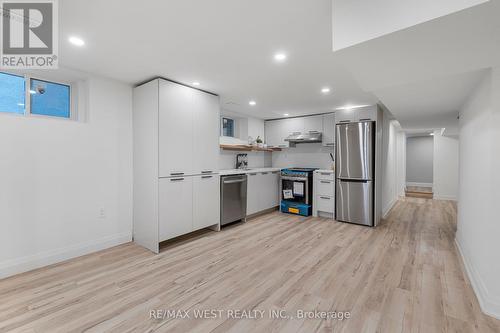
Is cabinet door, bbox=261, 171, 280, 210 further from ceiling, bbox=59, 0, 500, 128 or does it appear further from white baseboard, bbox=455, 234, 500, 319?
white baseboard, bbox=455, 234, 500, 319

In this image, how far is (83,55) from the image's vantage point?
7.75ft

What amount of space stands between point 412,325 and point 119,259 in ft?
9.78

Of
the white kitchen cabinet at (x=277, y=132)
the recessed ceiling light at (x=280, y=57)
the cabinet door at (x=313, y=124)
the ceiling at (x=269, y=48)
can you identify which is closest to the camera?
the ceiling at (x=269, y=48)

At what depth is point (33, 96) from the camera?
266 centimetres

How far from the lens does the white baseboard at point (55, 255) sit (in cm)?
233

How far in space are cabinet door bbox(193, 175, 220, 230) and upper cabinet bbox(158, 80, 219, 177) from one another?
16 centimetres

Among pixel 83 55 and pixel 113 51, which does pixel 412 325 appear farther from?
pixel 83 55

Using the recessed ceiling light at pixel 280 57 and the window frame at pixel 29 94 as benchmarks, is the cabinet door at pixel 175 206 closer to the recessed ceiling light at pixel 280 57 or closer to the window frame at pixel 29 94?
the window frame at pixel 29 94

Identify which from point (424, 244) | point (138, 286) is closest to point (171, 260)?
point (138, 286)

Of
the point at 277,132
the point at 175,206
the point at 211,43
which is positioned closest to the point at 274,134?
the point at 277,132

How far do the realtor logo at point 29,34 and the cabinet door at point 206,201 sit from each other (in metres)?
2.12

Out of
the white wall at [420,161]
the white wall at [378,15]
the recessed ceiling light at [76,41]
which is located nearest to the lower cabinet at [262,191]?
the recessed ceiling light at [76,41]

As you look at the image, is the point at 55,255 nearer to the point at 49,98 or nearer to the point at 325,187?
the point at 49,98

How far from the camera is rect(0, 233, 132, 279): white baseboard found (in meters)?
2.33
